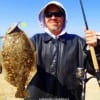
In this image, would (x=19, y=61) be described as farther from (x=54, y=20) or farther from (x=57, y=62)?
(x=54, y=20)

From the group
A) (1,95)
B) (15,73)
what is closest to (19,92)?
(15,73)

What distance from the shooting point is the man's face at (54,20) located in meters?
6.44

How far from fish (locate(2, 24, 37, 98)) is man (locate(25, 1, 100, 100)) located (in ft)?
1.47

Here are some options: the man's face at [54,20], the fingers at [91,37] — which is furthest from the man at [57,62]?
the fingers at [91,37]

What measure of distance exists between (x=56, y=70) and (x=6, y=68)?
0.77m

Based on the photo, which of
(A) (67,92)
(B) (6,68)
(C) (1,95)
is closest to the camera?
(B) (6,68)

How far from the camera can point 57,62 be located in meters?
6.48

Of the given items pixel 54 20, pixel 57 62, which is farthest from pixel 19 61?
pixel 54 20

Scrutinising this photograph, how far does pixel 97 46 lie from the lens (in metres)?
6.14

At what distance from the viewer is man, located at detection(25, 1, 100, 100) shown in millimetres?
6469

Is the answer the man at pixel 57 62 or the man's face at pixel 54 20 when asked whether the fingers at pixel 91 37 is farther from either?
the man's face at pixel 54 20

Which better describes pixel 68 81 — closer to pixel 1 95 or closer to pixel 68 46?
pixel 68 46

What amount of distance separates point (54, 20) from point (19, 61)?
758mm

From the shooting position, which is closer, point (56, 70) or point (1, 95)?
point (56, 70)
